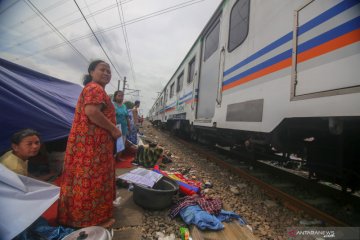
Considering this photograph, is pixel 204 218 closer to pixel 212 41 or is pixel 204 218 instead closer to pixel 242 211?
pixel 242 211

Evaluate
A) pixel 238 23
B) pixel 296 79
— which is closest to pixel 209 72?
pixel 238 23

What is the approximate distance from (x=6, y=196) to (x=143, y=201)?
4.15ft

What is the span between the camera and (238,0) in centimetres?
343

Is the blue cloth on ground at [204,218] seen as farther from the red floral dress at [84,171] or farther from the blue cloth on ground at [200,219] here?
the red floral dress at [84,171]

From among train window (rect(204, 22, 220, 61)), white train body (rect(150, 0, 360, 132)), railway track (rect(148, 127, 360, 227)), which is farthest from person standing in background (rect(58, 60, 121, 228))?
train window (rect(204, 22, 220, 61))

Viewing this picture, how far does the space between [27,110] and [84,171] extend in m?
1.93

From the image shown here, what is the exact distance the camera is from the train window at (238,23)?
123 inches

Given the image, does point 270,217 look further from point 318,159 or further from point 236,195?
point 318,159

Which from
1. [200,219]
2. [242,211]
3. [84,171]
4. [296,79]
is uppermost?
[296,79]

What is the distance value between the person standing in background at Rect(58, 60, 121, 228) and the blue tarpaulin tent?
1.61 metres

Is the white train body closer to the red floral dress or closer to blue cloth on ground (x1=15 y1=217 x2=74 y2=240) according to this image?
the red floral dress

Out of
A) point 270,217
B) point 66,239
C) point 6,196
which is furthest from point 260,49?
point 6,196

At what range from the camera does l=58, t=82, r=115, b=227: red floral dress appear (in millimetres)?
1863

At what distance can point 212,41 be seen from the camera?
4746mm
